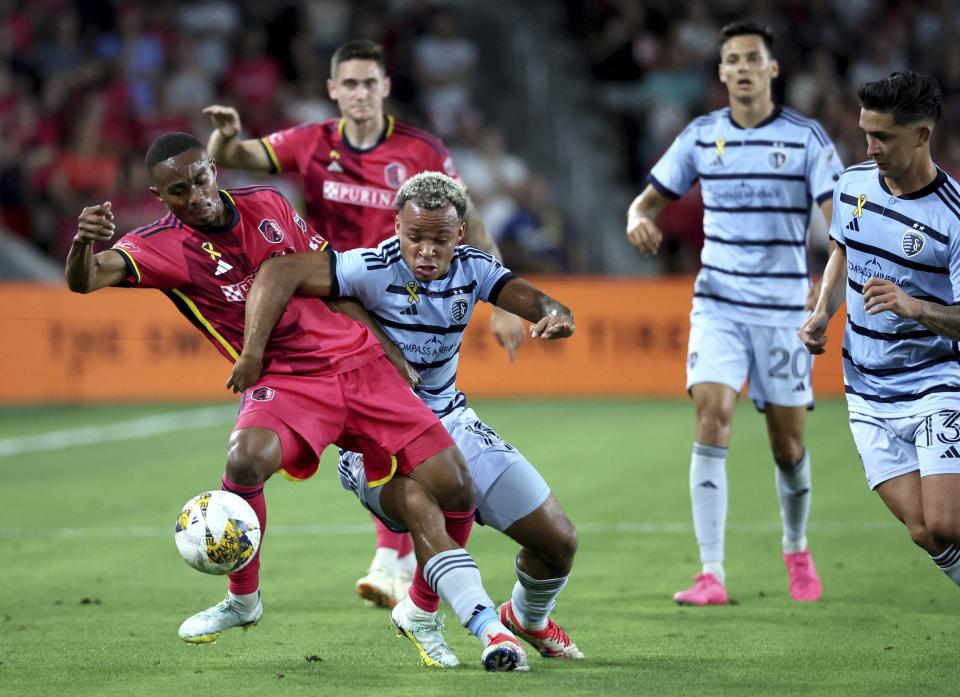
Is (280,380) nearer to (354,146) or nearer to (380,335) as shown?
(380,335)

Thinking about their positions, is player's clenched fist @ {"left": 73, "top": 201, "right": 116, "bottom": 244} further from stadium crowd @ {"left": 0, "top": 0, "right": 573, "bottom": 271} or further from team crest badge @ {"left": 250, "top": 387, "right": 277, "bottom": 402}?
stadium crowd @ {"left": 0, "top": 0, "right": 573, "bottom": 271}

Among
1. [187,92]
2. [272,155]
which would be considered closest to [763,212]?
[272,155]

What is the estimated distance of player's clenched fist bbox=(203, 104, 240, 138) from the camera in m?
7.04

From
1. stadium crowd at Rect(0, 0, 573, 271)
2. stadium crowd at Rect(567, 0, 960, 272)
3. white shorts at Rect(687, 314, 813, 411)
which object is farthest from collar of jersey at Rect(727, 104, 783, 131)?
stadium crowd at Rect(567, 0, 960, 272)

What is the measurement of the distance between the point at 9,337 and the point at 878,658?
11.6 meters

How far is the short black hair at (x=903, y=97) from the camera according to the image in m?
5.53

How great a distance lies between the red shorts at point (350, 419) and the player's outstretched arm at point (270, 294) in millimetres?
142

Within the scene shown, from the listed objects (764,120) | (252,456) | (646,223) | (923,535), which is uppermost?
(764,120)

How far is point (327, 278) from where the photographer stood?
234 inches

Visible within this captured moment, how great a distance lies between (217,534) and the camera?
A: 548cm

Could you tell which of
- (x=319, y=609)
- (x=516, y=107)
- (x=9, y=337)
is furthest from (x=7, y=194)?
(x=319, y=609)

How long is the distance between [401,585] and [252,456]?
5.49 ft

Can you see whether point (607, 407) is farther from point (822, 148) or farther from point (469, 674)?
point (469, 674)

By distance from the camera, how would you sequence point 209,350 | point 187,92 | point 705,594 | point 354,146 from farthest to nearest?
point 187,92
point 209,350
point 354,146
point 705,594
